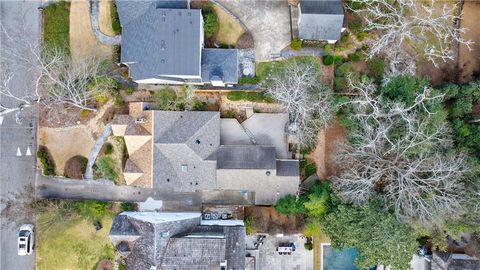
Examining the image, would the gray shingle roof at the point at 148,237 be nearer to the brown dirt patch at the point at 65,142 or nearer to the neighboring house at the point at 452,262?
the brown dirt patch at the point at 65,142

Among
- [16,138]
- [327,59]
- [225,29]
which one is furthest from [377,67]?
[16,138]

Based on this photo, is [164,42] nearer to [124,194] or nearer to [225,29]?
[225,29]

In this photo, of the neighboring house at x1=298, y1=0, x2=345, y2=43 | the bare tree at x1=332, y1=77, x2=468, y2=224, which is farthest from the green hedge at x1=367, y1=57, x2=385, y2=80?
the neighboring house at x1=298, y1=0, x2=345, y2=43

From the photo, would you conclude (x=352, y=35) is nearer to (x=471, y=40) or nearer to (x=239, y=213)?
(x=471, y=40)

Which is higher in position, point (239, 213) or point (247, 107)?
point (247, 107)

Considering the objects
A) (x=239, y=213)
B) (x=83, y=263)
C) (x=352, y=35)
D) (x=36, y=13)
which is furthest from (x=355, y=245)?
(x=36, y=13)

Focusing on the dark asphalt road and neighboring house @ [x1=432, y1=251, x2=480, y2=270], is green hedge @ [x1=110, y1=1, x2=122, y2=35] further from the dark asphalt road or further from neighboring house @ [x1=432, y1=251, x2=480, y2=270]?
neighboring house @ [x1=432, y1=251, x2=480, y2=270]
